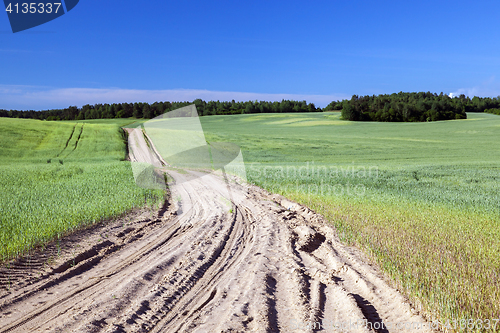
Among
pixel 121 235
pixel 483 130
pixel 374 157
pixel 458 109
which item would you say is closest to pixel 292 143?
pixel 374 157

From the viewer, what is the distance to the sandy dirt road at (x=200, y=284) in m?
3.86

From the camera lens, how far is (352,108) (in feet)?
283

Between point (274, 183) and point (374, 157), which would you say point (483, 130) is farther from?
point (274, 183)

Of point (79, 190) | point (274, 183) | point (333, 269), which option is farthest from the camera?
point (274, 183)

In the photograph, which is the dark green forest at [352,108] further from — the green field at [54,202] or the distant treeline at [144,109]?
the green field at [54,202]

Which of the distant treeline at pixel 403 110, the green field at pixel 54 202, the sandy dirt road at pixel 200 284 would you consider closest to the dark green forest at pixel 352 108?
the distant treeline at pixel 403 110

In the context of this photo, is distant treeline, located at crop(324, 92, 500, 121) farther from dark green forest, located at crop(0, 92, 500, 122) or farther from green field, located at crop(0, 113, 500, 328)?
green field, located at crop(0, 113, 500, 328)

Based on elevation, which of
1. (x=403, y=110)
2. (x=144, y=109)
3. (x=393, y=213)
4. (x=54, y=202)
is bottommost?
(x=393, y=213)

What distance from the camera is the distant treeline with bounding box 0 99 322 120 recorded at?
10712cm

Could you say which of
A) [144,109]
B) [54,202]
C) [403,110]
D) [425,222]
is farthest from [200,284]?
[144,109]

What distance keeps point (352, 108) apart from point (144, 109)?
229ft

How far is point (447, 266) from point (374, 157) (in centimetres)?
2903

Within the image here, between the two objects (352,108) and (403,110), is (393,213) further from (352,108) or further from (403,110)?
(403,110)

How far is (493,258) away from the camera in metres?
5.73
